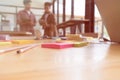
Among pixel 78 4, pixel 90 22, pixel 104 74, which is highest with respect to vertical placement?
pixel 78 4

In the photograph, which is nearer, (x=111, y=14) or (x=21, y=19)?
(x=111, y=14)

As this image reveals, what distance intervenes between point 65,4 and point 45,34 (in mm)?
1649

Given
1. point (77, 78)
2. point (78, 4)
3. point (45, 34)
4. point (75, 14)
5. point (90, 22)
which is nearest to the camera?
point (77, 78)

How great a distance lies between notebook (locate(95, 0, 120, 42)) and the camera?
57 centimetres

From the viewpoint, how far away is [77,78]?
0.18 metres

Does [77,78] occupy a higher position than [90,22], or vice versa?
[90,22]

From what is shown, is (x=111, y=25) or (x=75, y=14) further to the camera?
(x=75, y=14)

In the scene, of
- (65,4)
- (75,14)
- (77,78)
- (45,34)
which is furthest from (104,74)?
(65,4)

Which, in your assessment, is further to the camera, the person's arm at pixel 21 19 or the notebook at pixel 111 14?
the person's arm at pixel 21 19

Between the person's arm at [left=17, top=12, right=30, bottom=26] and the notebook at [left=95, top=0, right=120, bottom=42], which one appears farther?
the person's arm at [left=17, top=12, right=30, bottom=26]

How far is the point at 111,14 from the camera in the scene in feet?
1.96

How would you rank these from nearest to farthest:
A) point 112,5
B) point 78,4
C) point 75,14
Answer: point 112,5, point 78,4, point 75,14

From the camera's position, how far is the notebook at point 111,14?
566mm

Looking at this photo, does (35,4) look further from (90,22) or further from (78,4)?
(90,22)
